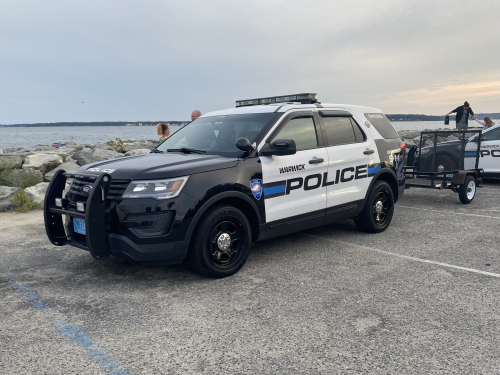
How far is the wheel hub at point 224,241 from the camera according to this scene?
473cm

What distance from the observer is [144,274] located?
497cm

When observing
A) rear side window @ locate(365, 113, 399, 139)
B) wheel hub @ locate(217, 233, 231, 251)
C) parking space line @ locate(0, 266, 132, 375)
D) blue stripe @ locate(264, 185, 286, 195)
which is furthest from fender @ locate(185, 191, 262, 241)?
rear side window @ locate(365, 113, 399, 139)

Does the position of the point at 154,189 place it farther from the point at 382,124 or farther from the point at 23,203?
the point at 23,203

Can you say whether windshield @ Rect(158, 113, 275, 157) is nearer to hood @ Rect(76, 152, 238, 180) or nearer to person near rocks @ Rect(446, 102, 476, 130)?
hood @ Rect(76, 152, 238, 180)

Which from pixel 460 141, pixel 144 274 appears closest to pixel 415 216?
pixel 460 141

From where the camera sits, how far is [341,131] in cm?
624

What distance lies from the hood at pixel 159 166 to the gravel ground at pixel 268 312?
1.16m

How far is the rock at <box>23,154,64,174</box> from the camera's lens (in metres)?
11.9

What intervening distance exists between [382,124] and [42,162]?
919 cm

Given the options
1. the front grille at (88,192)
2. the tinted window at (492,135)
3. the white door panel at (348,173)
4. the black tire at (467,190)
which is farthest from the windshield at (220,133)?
the tinted window at (492,135)

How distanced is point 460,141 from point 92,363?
842 cm

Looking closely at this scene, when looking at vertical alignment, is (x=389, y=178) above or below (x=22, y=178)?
above

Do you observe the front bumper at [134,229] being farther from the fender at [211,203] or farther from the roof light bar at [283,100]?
the roof light bar at [283,100]

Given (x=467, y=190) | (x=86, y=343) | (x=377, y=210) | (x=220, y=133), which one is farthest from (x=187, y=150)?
(x=467, y=190)
